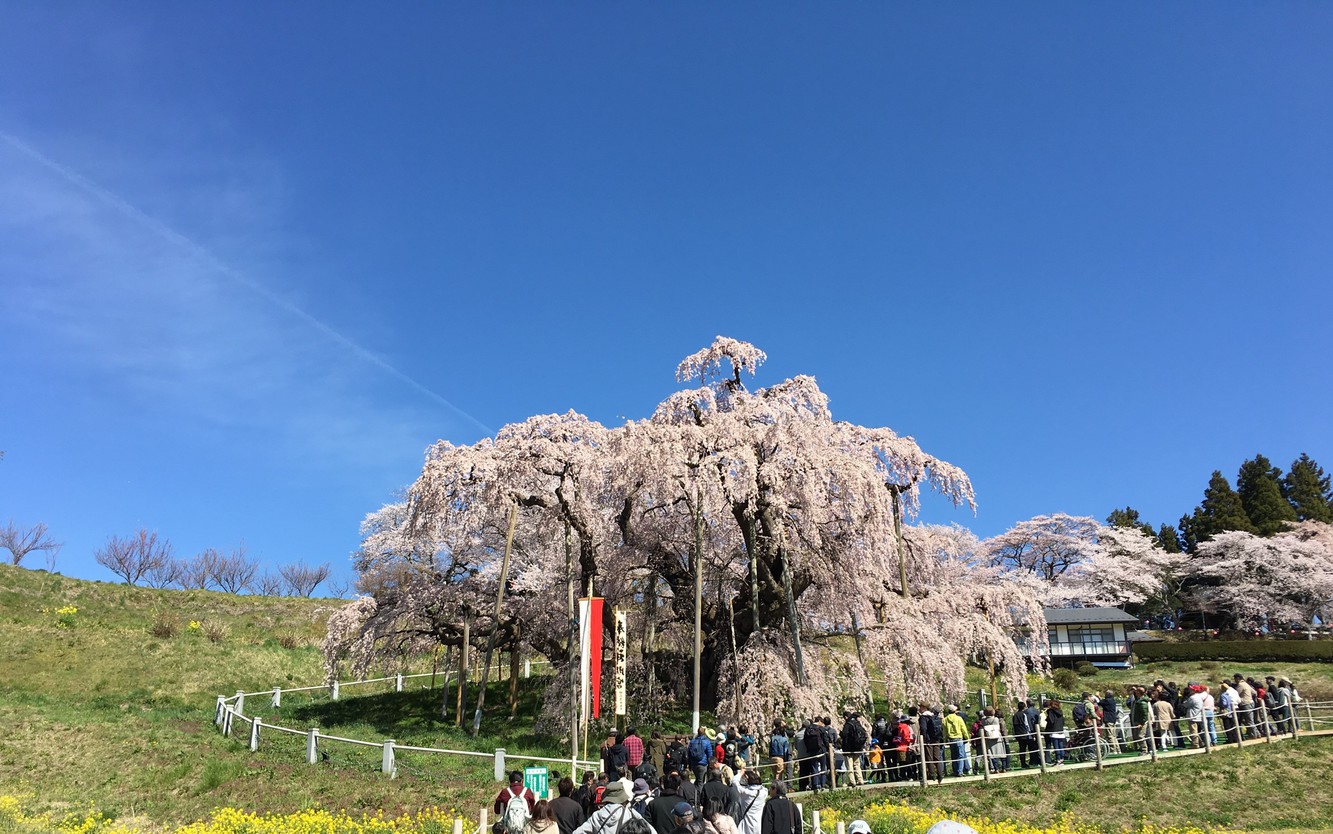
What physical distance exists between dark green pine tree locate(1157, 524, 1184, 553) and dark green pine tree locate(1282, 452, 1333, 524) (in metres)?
8.91

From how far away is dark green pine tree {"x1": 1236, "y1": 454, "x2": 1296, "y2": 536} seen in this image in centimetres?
6446

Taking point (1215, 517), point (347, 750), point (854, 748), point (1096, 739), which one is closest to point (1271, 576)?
point (1215, 517)

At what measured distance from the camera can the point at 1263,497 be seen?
220 ft

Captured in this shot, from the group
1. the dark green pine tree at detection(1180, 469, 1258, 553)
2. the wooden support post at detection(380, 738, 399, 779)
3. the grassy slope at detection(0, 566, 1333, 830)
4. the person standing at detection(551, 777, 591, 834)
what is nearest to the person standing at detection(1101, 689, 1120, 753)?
the grassy slope at detection(0, 566, 1333, 830)

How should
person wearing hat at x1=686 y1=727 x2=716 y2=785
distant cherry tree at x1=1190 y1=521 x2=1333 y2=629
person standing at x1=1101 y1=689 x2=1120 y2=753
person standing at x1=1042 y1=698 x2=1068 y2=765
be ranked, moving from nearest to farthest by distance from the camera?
1. person wearing hat at x1=686 y1=727 x2=716 y2=785
2. person standing at x1=1042 y1=698 x2=1068 y2=765
3. person standing at x1=1101 y1=689 x2=1120 y2=753
4. distant cherry tree at x1=1190 y1=521 x2=1333 y2=629

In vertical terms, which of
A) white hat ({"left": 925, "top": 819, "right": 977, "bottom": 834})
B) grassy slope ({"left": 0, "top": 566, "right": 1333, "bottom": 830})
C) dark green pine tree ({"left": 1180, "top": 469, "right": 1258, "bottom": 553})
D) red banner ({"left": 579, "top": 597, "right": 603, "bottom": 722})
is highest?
dark green pine tree ({"left": 1180, "top": 469, "right": 1258, "bottom": 553})

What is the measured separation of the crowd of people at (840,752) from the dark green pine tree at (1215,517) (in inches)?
1983

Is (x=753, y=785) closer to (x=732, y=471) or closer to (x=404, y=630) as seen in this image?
(x=732, y=471)

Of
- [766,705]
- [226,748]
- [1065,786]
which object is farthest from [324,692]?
[1065,786]

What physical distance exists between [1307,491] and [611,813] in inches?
3143

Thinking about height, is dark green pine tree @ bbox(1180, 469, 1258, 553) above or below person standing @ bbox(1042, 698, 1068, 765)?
above

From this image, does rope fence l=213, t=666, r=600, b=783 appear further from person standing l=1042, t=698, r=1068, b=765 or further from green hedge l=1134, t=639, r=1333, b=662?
green hedge l=1134, t=639, r=1333, b=662

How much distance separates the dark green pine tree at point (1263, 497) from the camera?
64.5 metres

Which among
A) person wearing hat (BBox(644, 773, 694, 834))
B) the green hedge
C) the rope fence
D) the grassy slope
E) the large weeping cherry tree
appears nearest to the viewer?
person wearing hat (BBox(644, 773, 694, 834))
